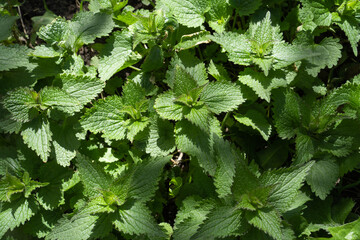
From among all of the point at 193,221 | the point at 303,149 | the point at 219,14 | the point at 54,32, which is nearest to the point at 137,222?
the point at 193,221

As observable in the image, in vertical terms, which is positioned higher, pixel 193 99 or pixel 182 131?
pixel 193 99

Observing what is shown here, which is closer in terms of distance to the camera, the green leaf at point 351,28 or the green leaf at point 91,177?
the green leaf at point 91,177

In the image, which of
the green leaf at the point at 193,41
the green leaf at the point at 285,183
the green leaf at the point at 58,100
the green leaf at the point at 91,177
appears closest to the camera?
the green leaf at the point at 285,183

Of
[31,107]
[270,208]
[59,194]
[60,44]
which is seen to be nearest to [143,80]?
[60,44]

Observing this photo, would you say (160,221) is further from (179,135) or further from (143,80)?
(143,80)

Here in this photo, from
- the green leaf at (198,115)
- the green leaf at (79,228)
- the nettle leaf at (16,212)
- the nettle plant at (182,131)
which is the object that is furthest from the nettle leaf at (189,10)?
the nettle leaf at (16,212)

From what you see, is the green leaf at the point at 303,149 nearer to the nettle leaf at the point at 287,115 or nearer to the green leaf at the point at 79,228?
the nettle leaf at the point at 287,115

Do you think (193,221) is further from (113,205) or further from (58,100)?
(58,100)

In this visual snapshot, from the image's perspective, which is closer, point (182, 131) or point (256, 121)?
point (182, 131)
